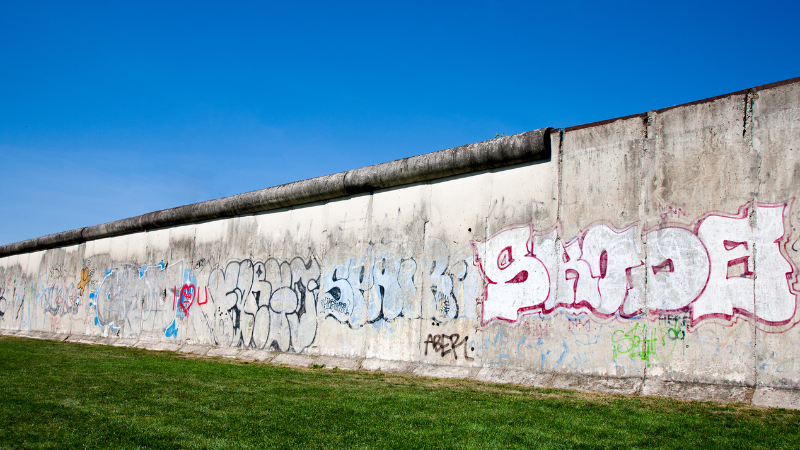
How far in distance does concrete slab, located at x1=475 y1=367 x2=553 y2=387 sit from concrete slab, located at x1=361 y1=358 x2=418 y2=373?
4.62 ft

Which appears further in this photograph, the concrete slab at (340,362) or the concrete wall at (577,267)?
the concrete slab at (340,362)

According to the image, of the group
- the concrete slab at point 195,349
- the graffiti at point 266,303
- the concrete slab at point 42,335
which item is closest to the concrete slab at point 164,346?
the concrete slab at point 195,349

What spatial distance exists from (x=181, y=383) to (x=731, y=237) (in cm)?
709

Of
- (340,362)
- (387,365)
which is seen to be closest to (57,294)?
(340,362)

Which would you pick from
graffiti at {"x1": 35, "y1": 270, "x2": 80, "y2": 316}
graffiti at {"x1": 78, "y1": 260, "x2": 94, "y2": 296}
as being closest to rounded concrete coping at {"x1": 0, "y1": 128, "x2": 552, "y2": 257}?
graffiti at {"x1": 78, "y1": 260, "x2": 94, "y2": 296}

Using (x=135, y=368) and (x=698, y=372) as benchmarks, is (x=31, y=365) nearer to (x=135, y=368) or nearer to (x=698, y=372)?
(x=135, y=368)

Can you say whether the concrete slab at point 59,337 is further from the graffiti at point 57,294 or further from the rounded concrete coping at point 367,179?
the rounded concrete coping at point 367,179

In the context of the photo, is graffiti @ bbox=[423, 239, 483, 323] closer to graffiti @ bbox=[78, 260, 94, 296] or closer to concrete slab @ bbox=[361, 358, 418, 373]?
concrete slab @ bbox=[361, 358, 418, 373]

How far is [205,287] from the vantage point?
562 inches

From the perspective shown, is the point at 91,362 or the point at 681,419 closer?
the point at 681,419

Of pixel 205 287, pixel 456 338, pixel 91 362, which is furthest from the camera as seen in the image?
pixel 205 287

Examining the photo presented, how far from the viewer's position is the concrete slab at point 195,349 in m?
13.7

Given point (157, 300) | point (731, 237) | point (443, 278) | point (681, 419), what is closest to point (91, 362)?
point (157, 300)

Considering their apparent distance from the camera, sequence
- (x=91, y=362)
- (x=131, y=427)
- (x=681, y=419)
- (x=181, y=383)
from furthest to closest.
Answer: (x=91, y=362)
(x=181, y=383)
(x=681, y=419)
(x=131, y=427)
